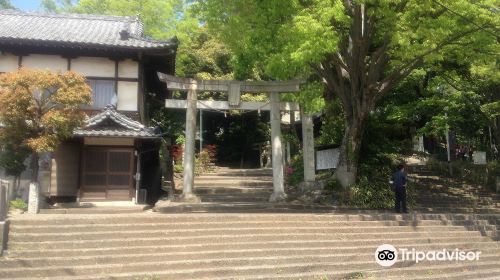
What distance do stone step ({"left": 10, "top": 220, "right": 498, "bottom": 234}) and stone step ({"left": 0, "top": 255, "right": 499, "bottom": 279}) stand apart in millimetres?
1506

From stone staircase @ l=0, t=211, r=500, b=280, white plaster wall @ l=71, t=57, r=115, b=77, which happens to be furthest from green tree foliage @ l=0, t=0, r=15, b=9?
stone staircase @ l=0, t=211, r=500, b=280

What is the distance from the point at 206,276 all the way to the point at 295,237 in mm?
2829

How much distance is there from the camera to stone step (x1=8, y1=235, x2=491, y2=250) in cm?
901

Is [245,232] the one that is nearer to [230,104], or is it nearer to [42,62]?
[230,104]

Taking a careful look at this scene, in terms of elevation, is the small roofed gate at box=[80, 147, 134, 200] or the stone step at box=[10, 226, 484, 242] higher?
the small roofed gate at box=[80, 147, 134, 200]

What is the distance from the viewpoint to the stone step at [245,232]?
9.24 meters

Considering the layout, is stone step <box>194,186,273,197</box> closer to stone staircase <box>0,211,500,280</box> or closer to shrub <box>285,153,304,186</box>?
shrub <box>285,153,304,186</box>

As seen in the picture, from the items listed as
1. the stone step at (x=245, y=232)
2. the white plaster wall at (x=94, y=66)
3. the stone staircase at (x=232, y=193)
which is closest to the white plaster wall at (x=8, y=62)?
the white plaster wall at (x=94, y=66)

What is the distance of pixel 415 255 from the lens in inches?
403

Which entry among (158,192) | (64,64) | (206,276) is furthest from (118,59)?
(206,276)

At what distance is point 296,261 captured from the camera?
9453mm

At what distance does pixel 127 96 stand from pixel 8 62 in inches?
181

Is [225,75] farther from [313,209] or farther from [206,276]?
[206,276]

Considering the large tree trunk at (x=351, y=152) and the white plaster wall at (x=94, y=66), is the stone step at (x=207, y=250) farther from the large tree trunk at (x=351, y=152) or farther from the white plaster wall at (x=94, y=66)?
the white plaster wall at (x=94, y=66)
